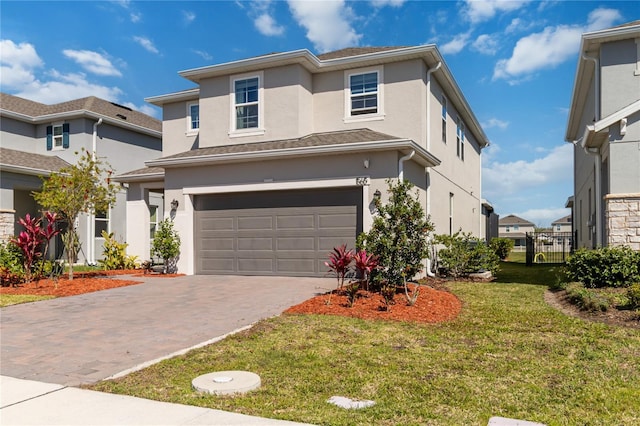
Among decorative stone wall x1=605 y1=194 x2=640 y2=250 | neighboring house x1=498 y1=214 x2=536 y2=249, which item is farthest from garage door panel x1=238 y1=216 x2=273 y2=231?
neighboring house x1=498 y1=214 x2=536 y2=249

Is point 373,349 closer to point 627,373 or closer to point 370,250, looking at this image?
point 627,373

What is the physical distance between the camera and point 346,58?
47.3 feet

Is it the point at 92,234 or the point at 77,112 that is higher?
the point at 77,112

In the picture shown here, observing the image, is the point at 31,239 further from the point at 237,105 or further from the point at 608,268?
the point at 608,268

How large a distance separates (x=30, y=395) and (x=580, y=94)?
18.4 metres

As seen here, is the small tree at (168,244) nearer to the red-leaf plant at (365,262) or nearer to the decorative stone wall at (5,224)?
the red-leaf plant at (365,262)

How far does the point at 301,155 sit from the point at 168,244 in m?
5.17

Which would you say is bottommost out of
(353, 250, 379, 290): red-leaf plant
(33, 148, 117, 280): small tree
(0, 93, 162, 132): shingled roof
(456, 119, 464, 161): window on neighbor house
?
(353, 250, 379, 290): red-leaf plant

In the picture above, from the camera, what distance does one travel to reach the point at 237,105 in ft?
50.9

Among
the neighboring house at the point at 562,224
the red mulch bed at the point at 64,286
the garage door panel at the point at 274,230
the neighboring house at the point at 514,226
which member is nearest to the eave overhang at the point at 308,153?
the garage door panel at the point at 274,230

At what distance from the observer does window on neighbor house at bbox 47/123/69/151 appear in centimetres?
2227

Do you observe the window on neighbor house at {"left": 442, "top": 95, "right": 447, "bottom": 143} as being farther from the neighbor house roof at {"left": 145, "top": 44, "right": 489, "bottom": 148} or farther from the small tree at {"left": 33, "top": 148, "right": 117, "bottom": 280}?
the small tree at {"left": 33, "top": 148, "right": 117, "bottom": 280}

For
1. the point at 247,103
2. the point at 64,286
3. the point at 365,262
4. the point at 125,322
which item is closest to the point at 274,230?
the point at 247,103

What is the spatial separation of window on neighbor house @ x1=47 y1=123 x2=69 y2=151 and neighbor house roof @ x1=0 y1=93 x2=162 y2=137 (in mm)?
458
